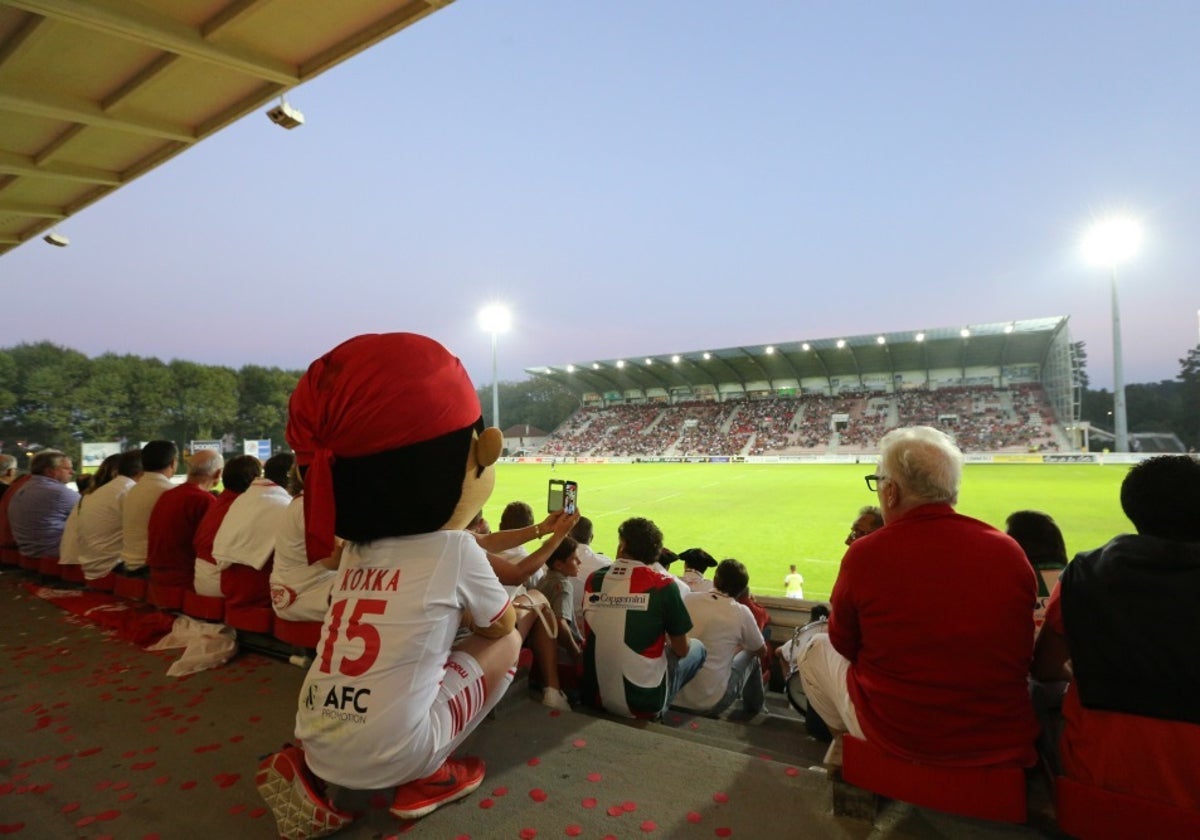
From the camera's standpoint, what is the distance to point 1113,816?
5.57 feet

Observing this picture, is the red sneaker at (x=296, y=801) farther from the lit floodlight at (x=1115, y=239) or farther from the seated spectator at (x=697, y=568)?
the lit floodlight at (x=1115, y=239)

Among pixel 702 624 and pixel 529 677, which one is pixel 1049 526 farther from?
pixel 529 677

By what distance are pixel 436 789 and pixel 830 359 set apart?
46.5 m

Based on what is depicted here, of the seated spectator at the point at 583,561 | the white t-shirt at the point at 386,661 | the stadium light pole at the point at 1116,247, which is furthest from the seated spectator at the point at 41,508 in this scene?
the stadium light pole at the point at 1116,247

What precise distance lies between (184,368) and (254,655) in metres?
56.5

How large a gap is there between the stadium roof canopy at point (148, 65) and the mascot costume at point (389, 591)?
11.4ft

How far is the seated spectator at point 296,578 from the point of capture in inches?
133

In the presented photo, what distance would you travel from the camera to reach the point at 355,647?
1.87m

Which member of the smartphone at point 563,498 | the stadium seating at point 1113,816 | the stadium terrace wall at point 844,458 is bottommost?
the stadium terrace wall at point 844,458

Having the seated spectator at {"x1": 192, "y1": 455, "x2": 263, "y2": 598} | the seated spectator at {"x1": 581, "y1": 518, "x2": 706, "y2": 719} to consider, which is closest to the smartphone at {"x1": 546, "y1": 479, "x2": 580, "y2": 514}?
the seated spectator at {"x1": 581, "y1": 518, "x2": 706, "y2": 719}

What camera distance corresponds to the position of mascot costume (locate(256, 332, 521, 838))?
184 centimetres

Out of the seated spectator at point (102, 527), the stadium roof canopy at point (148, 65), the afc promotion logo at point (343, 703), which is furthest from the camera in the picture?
the seated spectator at point (102, 527)

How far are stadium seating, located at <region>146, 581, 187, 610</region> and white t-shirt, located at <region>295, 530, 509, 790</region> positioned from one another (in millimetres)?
3237

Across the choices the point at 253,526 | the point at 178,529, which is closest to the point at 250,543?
the point at 253,526
